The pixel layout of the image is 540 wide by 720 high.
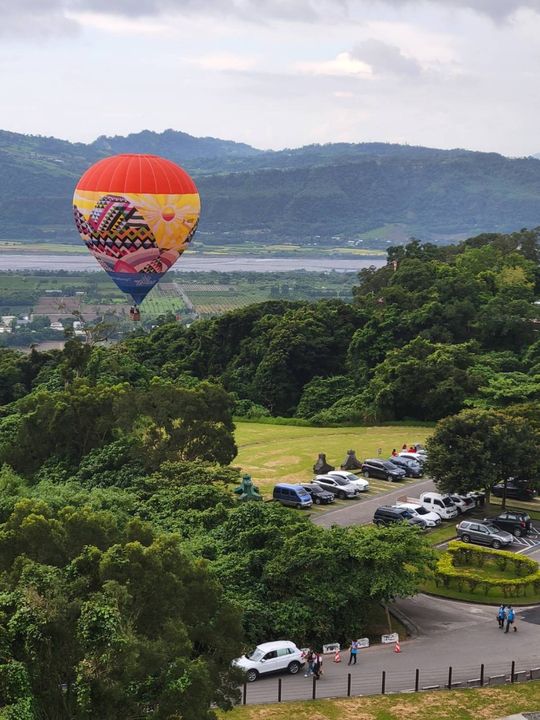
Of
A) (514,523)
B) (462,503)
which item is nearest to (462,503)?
(462,503)

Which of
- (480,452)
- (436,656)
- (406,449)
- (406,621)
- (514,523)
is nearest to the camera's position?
(436,656)

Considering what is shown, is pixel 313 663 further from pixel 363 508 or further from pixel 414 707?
pixel 363 508

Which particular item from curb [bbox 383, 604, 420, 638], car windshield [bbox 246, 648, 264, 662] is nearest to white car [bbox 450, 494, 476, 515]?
curb [bbox 383, 604, 420, 638]

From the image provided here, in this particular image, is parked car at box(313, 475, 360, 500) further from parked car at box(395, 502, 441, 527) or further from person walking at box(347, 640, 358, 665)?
person walking at box(347, 640, 358, 665)

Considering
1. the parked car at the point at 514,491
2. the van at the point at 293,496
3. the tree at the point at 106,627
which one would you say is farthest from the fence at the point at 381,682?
the parked car at the point at 514,491

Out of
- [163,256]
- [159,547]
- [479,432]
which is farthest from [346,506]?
[159,547]

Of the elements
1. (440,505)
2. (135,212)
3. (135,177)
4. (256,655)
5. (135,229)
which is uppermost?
(135,177)
